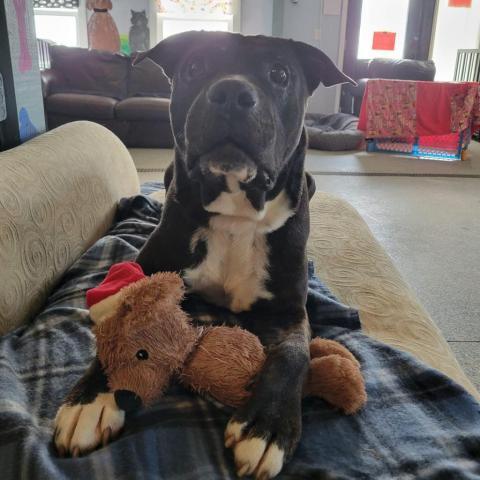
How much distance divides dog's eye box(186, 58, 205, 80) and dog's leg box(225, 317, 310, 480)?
0.67m

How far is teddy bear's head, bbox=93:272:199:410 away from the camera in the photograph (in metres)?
0.85

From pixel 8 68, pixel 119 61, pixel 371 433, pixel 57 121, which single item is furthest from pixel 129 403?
pixel 119 61

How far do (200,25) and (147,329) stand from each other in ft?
25.9

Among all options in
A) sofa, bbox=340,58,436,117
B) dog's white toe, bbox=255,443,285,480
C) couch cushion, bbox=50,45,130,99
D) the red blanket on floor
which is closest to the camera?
dog's white toe, bbox=255,443,285,480

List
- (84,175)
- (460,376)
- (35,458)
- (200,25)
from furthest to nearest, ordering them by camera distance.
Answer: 1. (200,25)
2. (84,175)
3. (460,376)
4. (35,458)

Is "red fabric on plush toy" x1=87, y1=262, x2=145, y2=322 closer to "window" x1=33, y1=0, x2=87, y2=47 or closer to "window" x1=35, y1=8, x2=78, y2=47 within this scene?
"window" x1=33, y1=0, x2=87, y2=47

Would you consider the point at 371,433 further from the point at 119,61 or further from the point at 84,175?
the point at 119,61

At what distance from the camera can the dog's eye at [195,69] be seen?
1194 millimetres

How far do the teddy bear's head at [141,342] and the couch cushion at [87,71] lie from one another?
5.24 metres

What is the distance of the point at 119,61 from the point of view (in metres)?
5.87

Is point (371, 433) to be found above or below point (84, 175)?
below

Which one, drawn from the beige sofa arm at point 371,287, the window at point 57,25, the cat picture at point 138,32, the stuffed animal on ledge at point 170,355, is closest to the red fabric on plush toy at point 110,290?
the stuffed animal on ledge at point 170,355

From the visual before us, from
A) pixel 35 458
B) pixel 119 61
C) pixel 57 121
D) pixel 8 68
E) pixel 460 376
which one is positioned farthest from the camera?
pixel 119 61

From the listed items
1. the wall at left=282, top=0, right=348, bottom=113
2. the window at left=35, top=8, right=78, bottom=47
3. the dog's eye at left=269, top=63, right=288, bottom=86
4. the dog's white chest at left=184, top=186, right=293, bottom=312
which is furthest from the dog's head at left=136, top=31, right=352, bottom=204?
the window at left=35, top=8, right=78, bottom=47
